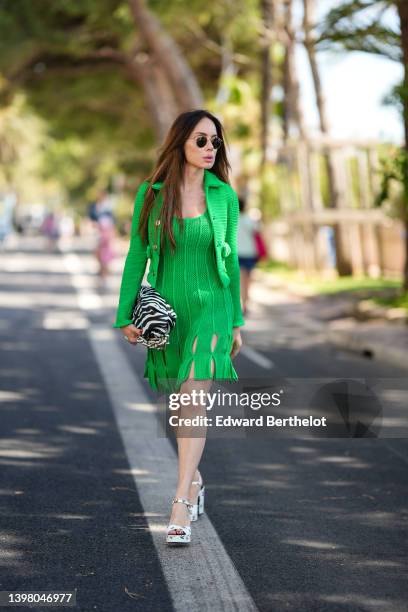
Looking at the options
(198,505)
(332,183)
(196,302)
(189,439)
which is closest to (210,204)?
(196,302)

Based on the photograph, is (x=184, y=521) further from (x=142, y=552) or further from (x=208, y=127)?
(x=208, y=127)

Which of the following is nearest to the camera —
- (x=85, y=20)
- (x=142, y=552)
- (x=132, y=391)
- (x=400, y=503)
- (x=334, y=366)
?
(x=142, y=552)

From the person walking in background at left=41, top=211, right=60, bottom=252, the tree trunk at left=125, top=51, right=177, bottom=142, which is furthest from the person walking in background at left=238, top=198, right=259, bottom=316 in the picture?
the person walking in background at left=41, top=211, right=60, bottom=252

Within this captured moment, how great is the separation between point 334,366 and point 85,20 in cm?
2447

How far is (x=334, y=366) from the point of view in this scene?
12.2 m

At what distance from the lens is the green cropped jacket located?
5230 mm

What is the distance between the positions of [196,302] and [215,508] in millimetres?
1212

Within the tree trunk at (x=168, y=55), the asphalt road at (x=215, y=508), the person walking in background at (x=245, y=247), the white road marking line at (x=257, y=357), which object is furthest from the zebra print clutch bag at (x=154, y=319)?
the tree trunk at (x=168, y=55)

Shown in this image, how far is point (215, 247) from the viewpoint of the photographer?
17.0 feet

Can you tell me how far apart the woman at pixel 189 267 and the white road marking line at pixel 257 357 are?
650 centimetres

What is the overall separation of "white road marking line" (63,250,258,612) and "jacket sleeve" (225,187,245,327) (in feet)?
3.33

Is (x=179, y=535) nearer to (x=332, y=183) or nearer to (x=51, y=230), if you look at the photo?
(x=332, y=183)

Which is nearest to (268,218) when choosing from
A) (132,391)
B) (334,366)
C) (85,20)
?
(85,20)

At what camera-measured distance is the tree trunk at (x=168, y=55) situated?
28.6 meters
